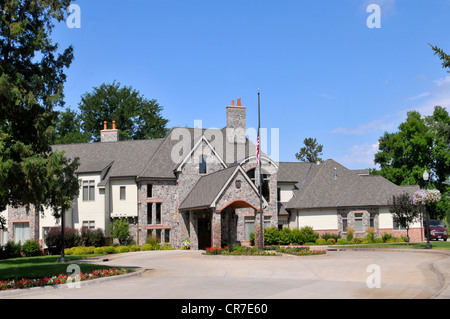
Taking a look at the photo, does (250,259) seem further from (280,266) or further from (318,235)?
(318,235)

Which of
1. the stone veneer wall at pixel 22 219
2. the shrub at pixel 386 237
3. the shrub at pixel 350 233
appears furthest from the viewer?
the shrub at pixel 350 233

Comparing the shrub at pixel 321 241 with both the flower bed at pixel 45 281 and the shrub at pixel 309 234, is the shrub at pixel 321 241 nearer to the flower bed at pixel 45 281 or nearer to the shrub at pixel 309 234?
the shrub at pixel 309 234

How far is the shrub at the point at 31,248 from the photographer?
121ft

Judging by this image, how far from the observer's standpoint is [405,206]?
A: 1502 inches

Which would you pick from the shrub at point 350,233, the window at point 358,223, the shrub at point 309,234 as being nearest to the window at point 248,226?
the shrub at point 309,234

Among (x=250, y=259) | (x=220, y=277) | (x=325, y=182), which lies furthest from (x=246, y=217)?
(x=220, y=277)

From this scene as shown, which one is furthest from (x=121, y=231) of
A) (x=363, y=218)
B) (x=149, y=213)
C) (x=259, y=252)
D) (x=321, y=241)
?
(x=363, y=218)

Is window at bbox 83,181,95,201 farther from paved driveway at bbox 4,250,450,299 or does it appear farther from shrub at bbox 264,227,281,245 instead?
paved driveway at bbox 4,250,450,299

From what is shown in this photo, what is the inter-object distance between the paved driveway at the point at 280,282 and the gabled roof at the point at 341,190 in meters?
22.4

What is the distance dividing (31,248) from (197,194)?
13323 mm

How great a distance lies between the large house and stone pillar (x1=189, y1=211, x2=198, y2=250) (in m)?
0.08

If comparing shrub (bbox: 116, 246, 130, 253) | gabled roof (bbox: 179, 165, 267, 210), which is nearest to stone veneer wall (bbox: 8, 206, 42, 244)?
shrub (bbox: 116, 246, 130, 253)

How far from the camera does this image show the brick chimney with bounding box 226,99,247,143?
44062 millimetres
